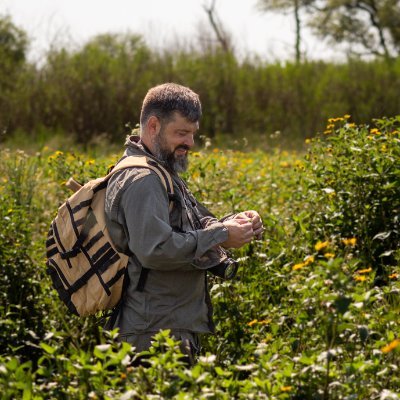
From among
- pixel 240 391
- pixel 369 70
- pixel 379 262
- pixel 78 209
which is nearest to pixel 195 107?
pixel 78 209

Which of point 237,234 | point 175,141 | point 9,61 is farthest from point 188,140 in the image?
point 9,61

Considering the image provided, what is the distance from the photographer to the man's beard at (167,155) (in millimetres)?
3201

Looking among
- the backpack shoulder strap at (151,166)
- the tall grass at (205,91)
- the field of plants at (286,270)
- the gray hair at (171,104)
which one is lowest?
the field of plants at (286,270)

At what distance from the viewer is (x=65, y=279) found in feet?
10.8

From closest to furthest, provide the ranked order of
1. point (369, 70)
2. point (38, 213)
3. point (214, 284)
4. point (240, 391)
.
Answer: point (240, 391) < point (214, 284) < point (38, 213) < point (369, 70)

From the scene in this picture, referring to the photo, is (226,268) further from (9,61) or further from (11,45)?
(11,45)

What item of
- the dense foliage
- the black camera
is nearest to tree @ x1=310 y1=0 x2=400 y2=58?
the dense foliage

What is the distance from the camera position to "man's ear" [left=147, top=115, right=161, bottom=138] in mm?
3193

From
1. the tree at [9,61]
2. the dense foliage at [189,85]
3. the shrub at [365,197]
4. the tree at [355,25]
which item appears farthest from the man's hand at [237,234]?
the tree at [355,25]

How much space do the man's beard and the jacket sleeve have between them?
156 mm

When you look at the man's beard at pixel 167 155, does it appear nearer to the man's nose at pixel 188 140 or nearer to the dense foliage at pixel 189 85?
the man's nose at pixel 188 140

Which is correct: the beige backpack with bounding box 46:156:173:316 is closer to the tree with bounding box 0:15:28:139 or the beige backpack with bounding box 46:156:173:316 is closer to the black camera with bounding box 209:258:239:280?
the black camera with bounding box 209:258:239:280

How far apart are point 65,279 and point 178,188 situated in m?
0.55

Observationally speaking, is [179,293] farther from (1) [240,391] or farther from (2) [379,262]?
(2) [379,262]
